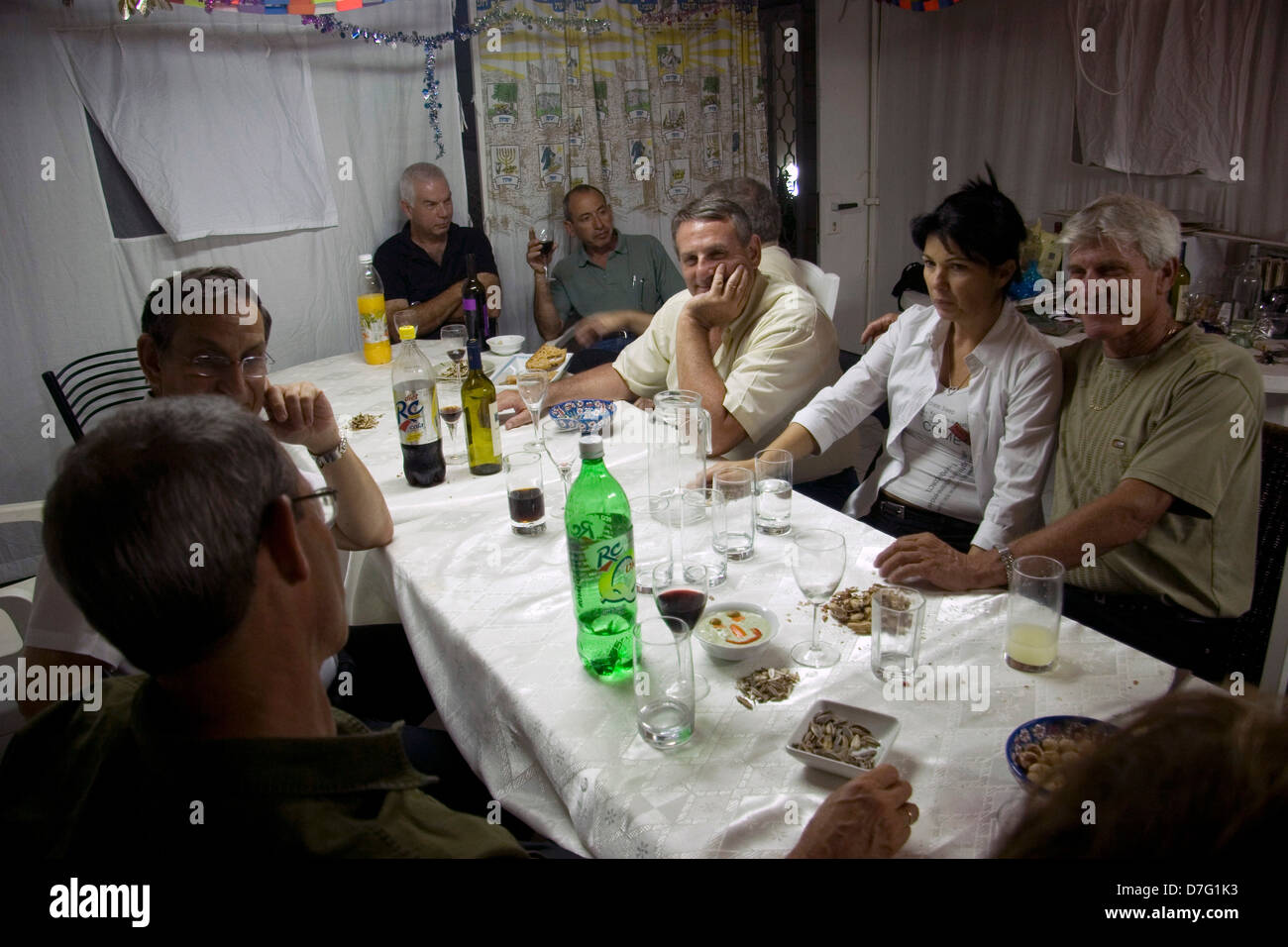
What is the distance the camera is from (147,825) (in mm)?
826

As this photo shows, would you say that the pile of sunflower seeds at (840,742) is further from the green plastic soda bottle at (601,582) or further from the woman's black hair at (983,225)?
the woman's black hair at (983,225)

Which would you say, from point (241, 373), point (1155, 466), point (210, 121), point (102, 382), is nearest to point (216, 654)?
point (241, 373)

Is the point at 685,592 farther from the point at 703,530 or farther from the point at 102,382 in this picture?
the point at 102,382

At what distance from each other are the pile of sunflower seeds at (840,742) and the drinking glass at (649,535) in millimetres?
461

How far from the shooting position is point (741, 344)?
261 cm

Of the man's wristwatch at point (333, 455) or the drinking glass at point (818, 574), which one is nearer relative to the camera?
the drinking glass at point (818, 574)

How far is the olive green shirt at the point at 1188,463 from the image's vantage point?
1.60m

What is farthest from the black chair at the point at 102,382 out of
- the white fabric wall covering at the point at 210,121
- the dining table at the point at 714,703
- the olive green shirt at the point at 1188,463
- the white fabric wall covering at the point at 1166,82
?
the white fabric wall covering at the point at 1166,82

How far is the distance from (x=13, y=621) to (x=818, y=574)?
2017 millimetres

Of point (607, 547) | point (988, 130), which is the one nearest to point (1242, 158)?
point (988, 130)

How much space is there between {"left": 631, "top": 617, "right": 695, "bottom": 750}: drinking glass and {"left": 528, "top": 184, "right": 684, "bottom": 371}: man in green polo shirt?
3.25 m

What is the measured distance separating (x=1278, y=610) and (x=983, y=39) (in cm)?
460

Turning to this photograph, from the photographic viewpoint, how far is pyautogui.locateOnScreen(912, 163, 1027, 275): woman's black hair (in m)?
1.93

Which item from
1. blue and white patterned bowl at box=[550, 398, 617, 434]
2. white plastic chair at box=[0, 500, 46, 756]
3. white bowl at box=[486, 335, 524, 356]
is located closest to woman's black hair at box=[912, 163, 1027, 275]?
blue and white patterned bowl at box=[550, 398, 617, 434]
